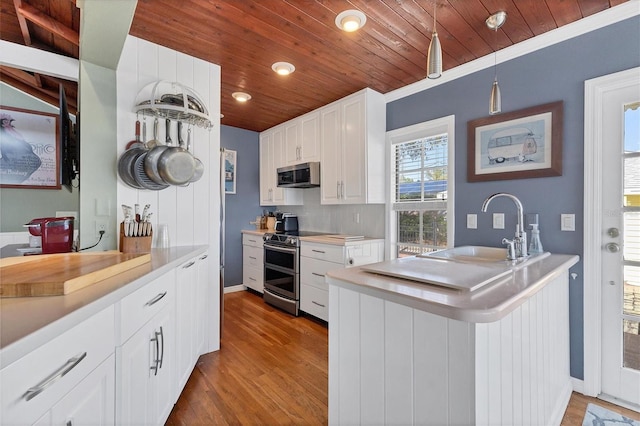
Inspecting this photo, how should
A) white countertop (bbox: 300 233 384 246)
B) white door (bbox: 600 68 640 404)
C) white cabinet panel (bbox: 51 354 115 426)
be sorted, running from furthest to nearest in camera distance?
1. white countertop (bbox: 300 233 384 246)
2. white door (bbox: 600 68 640 404)
3. white cabinet panel (bbox: 51 354 115 426)

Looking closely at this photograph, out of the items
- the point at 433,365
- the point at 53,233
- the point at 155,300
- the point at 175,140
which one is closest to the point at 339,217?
the point at 175,140

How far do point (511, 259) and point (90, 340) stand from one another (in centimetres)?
188

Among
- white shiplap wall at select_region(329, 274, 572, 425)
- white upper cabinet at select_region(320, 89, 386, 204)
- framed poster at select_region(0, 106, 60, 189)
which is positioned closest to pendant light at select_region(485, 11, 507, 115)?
white shiplap wall at select_region(329, 274, 572, 425)

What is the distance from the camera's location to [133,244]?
183 cm

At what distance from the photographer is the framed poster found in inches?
105

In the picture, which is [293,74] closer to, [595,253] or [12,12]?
[12,12]

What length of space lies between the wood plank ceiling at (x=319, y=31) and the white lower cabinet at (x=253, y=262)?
216 cm

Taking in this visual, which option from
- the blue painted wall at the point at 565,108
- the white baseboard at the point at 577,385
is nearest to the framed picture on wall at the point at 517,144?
the blue painted wall at the point at 565,108

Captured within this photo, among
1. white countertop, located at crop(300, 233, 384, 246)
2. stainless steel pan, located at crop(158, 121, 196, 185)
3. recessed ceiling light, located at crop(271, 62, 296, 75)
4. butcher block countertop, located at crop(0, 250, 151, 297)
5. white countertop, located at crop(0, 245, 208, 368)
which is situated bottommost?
white countertop, located at crop(300, 233, 384, 246)

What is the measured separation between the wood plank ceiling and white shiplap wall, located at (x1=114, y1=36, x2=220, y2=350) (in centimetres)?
11

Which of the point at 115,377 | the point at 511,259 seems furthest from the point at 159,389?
the point at 511,259

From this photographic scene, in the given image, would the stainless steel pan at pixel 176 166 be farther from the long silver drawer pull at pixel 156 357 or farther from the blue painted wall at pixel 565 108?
the blue painted wall at pixel 565 108

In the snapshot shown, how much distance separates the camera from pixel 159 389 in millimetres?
1442

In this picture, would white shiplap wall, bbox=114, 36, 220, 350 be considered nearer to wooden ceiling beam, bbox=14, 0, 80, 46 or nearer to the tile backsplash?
wooden ceiling beam, bbox=14, 0, 80, 46
